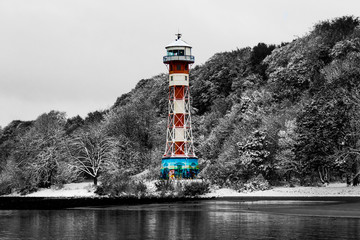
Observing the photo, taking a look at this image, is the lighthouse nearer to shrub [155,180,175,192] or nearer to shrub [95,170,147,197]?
shrub [155,180,175,192]

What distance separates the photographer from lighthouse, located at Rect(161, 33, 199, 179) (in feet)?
252

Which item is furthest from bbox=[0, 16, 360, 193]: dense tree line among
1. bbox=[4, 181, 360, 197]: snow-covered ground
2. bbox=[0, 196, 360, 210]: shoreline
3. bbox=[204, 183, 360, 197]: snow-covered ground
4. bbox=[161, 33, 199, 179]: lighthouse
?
bbox=[0, 196, 360, 210]: shoreline

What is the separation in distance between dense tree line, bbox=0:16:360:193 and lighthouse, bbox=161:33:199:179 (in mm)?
3478

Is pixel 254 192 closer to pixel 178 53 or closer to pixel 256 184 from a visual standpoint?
pixel 256 184

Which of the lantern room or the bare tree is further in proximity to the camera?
the bare tree

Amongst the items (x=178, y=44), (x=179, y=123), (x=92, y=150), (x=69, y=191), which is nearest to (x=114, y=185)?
(x=69, y=191)

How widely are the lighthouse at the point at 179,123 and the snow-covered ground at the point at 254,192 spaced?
400 centimetres

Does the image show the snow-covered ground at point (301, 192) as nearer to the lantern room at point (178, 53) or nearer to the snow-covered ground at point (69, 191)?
the snow-covered ground at point (69, 191)

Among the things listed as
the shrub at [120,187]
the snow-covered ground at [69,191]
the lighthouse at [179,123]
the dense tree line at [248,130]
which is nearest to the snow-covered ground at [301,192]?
the dense tree line at [248,130]

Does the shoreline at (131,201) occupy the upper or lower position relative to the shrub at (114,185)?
lower

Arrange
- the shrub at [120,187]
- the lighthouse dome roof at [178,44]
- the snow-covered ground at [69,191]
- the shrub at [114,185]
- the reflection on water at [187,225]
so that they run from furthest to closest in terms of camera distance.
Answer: the lighthouse dome roof at [178,44]
the snow-covered ground at [69,191]
the shrub at [114,185]
the shrub at [120,187]
the reflection on water at [187,225]

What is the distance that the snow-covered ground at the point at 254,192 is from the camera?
58250 millimetres

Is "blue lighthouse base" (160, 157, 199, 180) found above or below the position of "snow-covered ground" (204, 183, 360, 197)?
above

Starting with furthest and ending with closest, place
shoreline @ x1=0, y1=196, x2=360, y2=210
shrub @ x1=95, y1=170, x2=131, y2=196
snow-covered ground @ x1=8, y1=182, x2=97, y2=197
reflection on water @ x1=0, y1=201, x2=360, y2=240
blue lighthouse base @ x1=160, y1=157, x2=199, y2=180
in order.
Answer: snow-covered ground @ x1=8, y1=182, x2=97, y2=197 → blue lighthouse base @ x1=160, y1=157, x2=199, y2=180 → shrub @ x1=95, y1=170, x2=131, y2=196 → shoreline @ x1=0, y1=196, x2=360, y2=210 → reflection on water @ x1=0, y1=201, x2=360, y2=240
